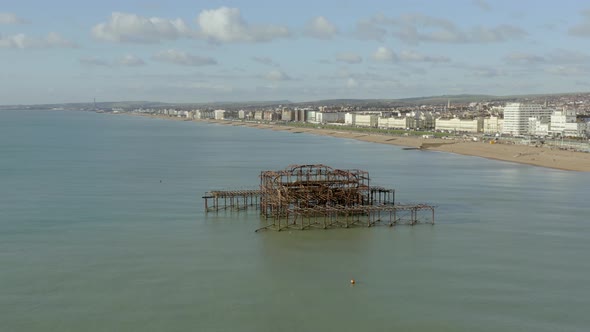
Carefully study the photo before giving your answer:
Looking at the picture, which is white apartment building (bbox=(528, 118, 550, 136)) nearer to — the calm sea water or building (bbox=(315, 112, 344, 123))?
the calm sea water

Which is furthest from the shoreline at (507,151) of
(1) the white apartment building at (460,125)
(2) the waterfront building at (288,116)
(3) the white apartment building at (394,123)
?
(2) the waterfront building at (288,116)

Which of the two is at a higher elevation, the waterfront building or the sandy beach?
the waterfront building

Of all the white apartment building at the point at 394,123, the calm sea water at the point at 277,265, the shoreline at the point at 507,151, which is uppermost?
the white apartment building at the point at 394,123

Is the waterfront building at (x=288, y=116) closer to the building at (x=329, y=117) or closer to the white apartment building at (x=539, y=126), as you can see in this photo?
the building at (x=329, y=117)

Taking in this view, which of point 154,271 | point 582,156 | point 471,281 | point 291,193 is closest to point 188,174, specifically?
point 291,193

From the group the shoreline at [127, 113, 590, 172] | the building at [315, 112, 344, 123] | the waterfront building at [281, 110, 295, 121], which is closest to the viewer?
the shoreline at [127, 113, 590, 172]

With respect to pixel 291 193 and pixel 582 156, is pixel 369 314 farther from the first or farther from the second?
pixel 582 156

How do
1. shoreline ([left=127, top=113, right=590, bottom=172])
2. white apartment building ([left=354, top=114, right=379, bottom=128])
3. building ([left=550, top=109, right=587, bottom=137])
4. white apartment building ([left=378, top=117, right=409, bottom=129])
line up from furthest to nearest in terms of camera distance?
1. white apartment building ([left=354, top=114, right=379, bottom=128])
2. white apartment building ([left=378, top=117, right=409, bottom=129])
3. building ([left=550, top=109, right=587, bottom=137])
4. shoreline ([left=127, top=113, right=590, bottom=172])

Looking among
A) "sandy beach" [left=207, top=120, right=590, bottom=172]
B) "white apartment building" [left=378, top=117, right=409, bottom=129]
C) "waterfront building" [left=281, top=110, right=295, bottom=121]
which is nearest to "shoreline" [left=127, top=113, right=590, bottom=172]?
"sandy beach" [left=207, top=120, right=590, bottom=172]
